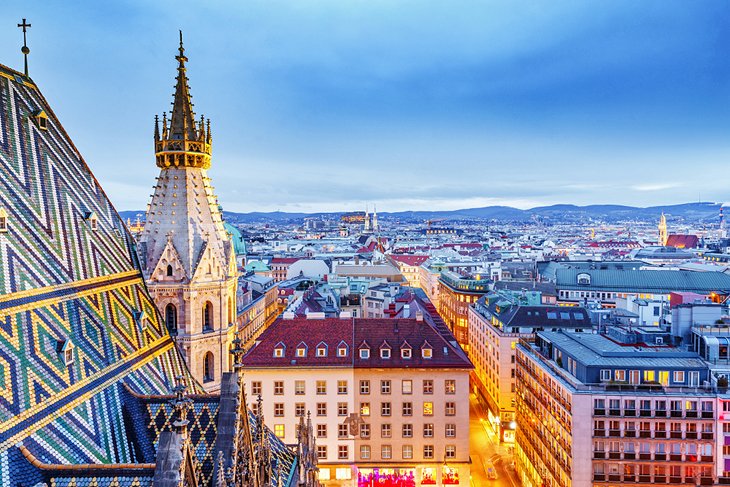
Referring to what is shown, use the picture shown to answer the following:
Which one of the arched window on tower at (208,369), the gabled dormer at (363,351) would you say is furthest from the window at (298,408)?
the arched window on tower at (208,369)

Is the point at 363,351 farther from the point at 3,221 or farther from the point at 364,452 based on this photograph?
the point at 3,221

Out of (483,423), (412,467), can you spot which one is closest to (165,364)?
(412,467)

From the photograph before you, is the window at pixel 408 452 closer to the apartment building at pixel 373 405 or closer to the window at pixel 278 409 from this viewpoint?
the apartment building at pixel 373 405

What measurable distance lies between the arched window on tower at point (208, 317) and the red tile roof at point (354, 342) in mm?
23232

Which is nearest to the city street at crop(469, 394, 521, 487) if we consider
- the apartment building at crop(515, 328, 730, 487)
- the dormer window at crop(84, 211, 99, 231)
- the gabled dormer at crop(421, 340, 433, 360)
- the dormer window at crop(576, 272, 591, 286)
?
the apartment building at crop(515, 328, 730, 487)

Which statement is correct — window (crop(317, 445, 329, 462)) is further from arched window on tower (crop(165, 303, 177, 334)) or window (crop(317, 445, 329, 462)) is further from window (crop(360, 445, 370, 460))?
arched window on tower (crop(165, 303, 177, 334))

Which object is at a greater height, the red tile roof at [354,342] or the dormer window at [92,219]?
the dormer window at [92,219]

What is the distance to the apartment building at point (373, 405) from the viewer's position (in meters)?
58.7

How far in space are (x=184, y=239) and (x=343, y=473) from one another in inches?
1387

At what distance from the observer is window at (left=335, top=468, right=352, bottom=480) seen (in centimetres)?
5903

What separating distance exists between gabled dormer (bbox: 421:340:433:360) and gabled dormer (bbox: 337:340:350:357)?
304 inches

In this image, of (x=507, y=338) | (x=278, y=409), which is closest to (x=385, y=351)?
(x=278, y=409)

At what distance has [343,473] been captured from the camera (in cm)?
5906

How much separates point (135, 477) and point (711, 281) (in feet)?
435
